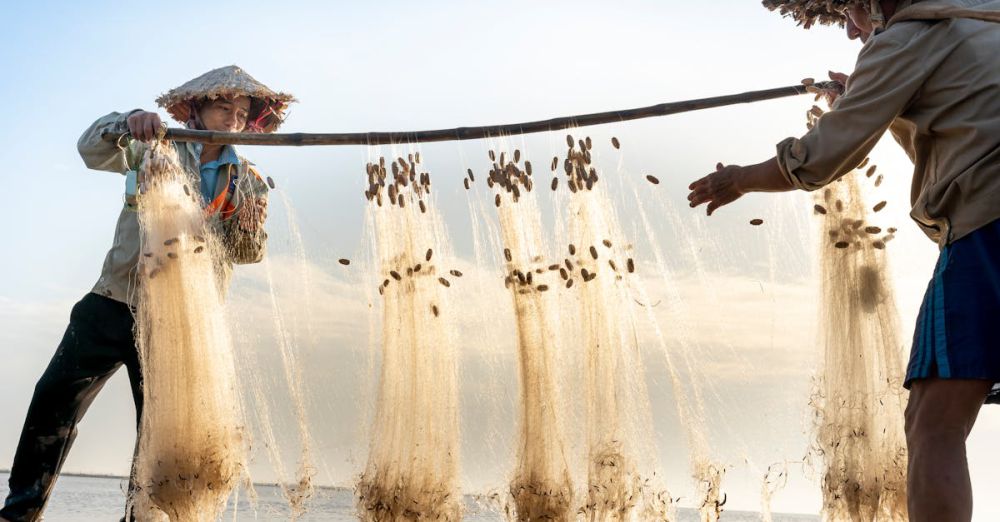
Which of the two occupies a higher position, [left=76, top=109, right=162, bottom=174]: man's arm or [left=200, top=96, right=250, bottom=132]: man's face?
[left=200, top=96, right=250, bottom=132]: man's face

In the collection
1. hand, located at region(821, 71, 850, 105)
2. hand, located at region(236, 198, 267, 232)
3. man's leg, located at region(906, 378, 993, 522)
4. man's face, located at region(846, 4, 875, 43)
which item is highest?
hand, located at region(821, 71, 850, 105)

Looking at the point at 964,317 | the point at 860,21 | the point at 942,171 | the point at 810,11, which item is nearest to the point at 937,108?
the point at 942,171

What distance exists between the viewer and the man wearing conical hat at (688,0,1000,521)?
9.30 ft

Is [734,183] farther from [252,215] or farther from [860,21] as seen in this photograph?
[252,215]

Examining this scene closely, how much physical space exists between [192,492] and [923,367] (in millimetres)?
3556

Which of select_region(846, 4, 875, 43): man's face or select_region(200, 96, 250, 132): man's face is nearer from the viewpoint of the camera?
select_region(846, 4, 875, 43): man's face

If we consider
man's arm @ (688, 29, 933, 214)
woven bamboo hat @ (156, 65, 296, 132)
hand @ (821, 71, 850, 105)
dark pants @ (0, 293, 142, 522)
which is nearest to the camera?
man's arm @ (688, 29, 933, 214)

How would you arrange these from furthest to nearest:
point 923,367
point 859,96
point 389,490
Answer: point 389,490, point 859,96, point 923,367

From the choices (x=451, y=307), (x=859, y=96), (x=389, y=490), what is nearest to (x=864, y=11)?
(x=859, y=96)

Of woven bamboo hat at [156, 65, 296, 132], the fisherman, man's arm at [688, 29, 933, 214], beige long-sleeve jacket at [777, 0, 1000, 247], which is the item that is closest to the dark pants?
A: the fisherman

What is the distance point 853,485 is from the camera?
4160 millimetres

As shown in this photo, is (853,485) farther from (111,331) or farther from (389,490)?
(111,331)

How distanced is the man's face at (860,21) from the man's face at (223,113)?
11.7ft

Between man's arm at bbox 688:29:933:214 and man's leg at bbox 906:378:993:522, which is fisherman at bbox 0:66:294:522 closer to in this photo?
man's arm at bbox 688:29:933:214
